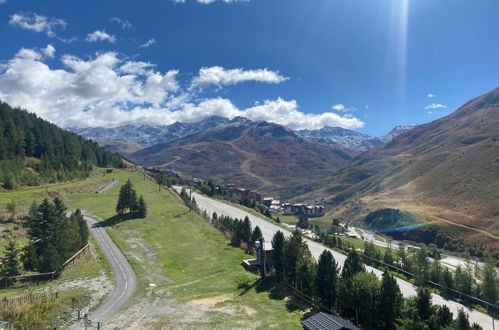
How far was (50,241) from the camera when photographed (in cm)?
4450

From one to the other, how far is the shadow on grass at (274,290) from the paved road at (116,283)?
15.1 metres

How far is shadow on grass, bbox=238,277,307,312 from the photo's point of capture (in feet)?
129

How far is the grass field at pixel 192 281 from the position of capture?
3388 centimetres

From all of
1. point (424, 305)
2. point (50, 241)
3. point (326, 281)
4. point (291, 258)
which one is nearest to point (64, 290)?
point (50, 241)

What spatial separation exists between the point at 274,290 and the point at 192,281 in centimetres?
1233

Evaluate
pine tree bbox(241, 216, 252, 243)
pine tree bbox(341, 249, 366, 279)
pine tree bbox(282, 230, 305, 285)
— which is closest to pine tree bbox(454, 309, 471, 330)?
pine tree bbox(341, 249, 366, 279)

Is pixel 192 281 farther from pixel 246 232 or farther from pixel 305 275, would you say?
pixel 246 232

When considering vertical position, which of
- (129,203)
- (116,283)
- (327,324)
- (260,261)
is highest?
(129,203)

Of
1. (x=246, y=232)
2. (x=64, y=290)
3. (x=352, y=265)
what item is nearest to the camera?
(x=64, y=290)

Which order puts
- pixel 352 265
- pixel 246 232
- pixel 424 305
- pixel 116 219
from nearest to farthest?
pixel 424 305 < pixel 352 265 < pixel 246 232 < pixel 116 219

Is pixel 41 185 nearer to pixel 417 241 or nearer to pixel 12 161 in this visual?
pixel 12 161

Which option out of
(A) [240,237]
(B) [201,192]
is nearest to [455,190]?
(B) [201,192]

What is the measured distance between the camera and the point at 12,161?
101 m

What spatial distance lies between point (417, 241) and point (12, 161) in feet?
532
